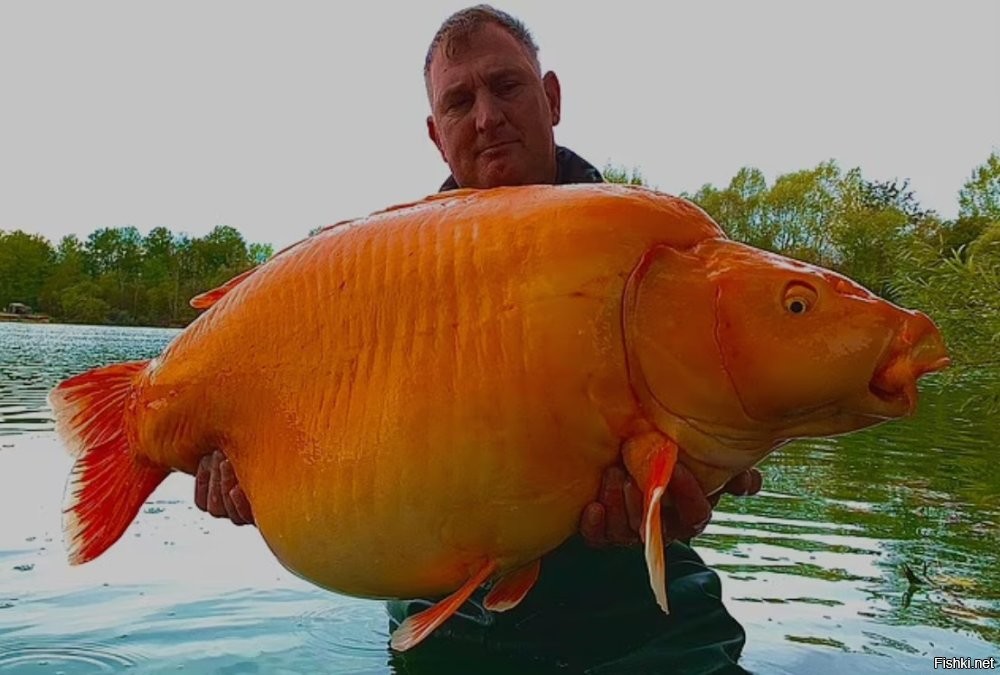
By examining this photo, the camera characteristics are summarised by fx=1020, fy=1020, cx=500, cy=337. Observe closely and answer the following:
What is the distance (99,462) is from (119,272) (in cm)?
8611

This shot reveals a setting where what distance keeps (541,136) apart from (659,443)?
2.10m

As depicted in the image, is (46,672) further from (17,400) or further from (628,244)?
(17,400)

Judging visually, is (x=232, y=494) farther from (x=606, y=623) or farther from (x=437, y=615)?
(x=606, y=623)

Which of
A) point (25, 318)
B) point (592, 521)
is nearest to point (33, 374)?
point (592, 521)

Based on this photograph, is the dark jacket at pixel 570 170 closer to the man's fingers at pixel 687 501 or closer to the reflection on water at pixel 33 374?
the man's fingers at pixel 687 501

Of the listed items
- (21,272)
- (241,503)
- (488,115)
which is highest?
(21,272)

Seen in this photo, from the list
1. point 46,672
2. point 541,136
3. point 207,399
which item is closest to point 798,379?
point 207,399

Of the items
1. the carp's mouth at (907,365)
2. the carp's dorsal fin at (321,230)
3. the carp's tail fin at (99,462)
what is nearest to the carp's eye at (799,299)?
the carp's mouth at (907,365)

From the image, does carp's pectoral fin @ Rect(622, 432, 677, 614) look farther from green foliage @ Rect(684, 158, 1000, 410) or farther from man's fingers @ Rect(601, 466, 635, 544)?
green foliage @ Rect(684, 158, 1000, 410)

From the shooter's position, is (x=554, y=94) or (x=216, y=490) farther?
(x=554, y=94)

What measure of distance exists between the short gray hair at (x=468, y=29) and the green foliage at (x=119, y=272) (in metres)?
72.0

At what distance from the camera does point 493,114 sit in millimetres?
3758

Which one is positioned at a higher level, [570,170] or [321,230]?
[570,170]

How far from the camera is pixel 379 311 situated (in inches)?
87.4
